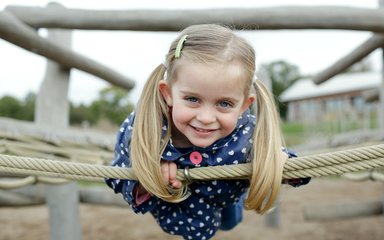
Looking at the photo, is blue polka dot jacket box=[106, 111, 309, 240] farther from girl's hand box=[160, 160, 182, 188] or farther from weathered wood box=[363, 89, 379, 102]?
weathered wood box=[363, 89, 379, 102]

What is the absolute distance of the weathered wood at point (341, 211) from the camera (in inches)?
77.2

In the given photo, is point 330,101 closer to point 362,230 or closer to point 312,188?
point 312,188

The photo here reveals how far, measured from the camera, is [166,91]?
2.84 ft

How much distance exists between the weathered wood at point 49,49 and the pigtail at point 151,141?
0.50 meters

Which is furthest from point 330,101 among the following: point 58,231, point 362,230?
point 58,231

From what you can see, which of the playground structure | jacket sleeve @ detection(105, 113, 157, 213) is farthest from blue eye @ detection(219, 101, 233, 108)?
the playground structure

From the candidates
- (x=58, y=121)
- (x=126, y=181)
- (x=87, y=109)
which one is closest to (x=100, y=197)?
(x=58, y=121)

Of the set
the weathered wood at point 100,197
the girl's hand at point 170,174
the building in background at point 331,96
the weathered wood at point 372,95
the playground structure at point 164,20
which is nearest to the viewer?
the girl's hand at point 170,174

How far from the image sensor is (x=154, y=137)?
34.9 inches

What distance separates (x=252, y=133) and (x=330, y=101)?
62.8ft

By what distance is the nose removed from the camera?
2.57 feet

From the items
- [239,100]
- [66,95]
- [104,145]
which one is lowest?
[104,145]

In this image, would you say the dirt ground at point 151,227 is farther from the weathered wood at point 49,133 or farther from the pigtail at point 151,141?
the pigtail at point 151,141

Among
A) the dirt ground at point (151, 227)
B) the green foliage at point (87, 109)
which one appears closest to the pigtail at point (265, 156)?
the dirt ground at point (151, 227)
